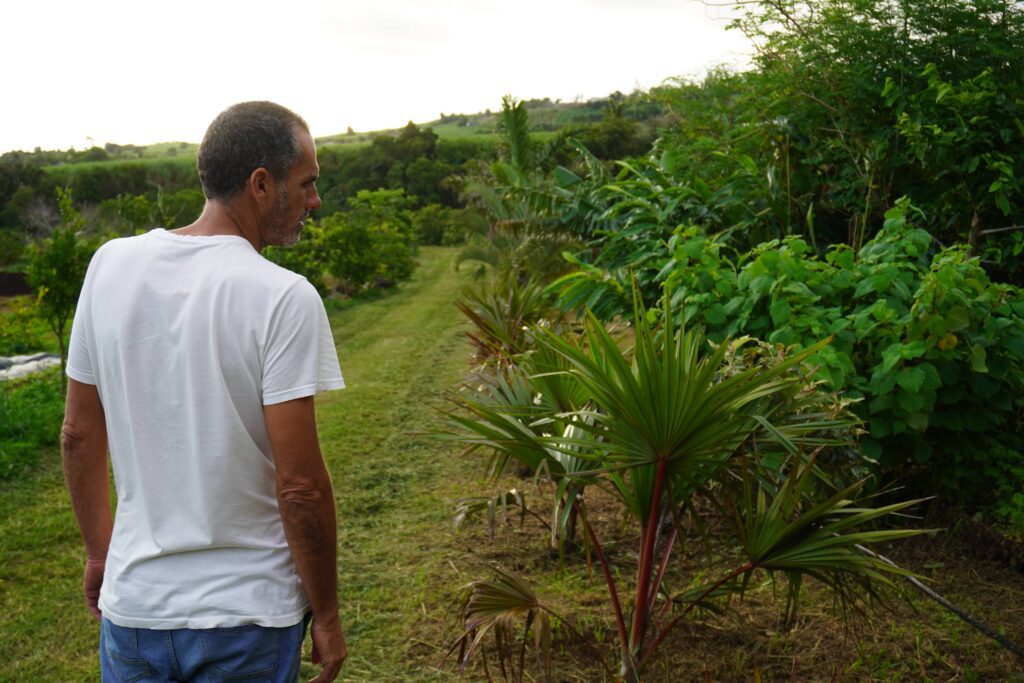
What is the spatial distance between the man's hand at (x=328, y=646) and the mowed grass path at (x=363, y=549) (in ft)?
4.82

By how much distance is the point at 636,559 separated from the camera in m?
4.83

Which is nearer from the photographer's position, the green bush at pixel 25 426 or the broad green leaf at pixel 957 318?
the broad green leaf at pixel 957 318

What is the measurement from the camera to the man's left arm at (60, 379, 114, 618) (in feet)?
6.48

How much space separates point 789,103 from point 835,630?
17.5 feet

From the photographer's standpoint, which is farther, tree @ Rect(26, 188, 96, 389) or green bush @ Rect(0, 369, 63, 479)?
tree @ Rect(26, 188, 96, 389)

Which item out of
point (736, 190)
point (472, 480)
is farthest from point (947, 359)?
point (472, 480)

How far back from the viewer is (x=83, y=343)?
6.17 ft

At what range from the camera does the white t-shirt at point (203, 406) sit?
5.49 feet

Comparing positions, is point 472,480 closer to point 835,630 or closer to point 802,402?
point 835,630

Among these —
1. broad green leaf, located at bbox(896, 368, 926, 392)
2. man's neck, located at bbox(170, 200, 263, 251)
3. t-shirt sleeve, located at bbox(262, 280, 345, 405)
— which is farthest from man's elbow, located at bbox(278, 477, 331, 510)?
broad green leaf, located at bbox(896, 368, 926, 392)

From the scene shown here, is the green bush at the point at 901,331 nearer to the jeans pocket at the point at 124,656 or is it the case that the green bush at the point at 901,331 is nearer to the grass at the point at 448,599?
the grass at the point at 448,599

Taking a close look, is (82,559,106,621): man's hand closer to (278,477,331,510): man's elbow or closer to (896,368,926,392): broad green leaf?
(278,477,331,510): man's elbow

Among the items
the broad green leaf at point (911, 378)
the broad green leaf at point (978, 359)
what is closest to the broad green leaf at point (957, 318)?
the broad green leaf at point (978, 359)

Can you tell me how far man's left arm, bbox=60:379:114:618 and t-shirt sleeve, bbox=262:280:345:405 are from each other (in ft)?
1.82
